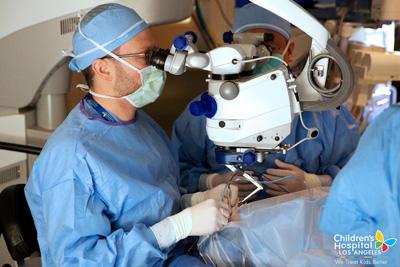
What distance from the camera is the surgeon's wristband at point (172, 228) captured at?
4.08ft

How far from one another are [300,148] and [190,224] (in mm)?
610

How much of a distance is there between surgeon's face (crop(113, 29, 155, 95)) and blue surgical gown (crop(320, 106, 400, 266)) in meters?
0.65

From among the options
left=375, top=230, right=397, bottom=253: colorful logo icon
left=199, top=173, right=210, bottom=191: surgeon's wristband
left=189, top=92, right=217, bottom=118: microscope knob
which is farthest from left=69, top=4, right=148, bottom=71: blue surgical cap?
left=375, top=230, right=397, bottom=253: colorful logo icon

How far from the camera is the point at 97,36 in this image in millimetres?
1299

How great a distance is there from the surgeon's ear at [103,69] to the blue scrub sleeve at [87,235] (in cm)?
31

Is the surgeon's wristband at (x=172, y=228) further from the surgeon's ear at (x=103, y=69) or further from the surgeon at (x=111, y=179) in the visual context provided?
the surgeon's ear at (x=103, y=69)

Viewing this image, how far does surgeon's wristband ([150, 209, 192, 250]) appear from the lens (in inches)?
48.9

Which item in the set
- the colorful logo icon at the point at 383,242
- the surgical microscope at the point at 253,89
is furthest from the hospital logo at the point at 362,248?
the surgical microscope at the point at 253,89

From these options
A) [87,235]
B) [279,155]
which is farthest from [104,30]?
[279,155]

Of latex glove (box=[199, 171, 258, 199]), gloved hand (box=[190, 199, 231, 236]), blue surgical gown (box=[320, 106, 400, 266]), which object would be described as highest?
blue surgical gown (box=[320, 106, 400, 266])

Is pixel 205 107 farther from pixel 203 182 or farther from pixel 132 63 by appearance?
pixel 203 182

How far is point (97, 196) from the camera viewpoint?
126 centimetres

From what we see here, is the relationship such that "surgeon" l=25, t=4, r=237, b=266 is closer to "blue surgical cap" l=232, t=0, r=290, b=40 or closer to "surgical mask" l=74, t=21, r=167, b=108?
"surgical mask" l=74, t=21, r=167, b=108

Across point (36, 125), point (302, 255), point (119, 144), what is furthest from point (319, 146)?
point (36, 125)
